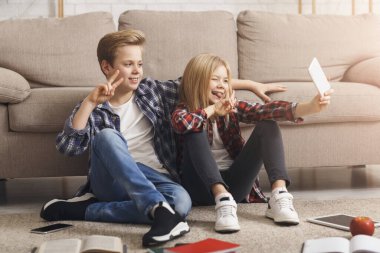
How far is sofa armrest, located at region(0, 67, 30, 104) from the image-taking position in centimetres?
257

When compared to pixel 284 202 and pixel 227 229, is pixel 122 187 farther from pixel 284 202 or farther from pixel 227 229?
pixel 284 202

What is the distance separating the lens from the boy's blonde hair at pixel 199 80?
7.68 ft

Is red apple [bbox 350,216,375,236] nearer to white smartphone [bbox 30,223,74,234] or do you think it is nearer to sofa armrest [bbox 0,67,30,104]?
white smartphone [bbox 30,223,74,234]

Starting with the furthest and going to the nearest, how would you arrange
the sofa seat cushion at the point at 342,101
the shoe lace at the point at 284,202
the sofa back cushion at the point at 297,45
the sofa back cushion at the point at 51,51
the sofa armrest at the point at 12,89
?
the sofa back cushion at the point at 297,45 < the sofa back cushion at the point at 51,51 < the sofa seat cushion at the point at 342,101 < the sofa armrest at the point at 12,89 < the shoe lace at the point at 284,202

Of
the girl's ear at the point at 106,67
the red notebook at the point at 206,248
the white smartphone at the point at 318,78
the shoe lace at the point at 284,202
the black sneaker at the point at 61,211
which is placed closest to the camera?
the red notebook at the point at 206,248

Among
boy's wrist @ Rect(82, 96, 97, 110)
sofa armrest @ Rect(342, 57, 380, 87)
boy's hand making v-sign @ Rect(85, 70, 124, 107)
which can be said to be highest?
boy's hand making v-sign @ Rect(85, 70, 124, 107)

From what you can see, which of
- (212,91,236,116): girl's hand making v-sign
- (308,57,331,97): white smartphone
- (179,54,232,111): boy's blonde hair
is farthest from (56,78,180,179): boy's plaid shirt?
(308,57,331,97): white smartphone

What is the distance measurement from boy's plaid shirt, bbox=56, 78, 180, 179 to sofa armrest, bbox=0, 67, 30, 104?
0.36 meters

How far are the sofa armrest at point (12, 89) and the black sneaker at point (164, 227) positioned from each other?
0.91m

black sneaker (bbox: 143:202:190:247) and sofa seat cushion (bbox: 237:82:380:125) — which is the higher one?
sofa seat cushion (bbox: 237:82:380:125)

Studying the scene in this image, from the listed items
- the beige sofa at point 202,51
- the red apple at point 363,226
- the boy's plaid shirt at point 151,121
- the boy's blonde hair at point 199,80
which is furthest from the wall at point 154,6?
the red apple at point 363,226

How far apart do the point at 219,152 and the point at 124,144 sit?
0.44m

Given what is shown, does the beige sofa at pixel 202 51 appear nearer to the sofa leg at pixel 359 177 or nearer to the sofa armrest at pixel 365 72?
the sofa armrest at pixel 365 72

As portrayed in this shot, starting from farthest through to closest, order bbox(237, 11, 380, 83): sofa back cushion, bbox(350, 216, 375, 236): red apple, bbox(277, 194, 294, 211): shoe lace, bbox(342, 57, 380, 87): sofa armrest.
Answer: bbox(237, 11, 380, 83): sofa back cushion
bbox(342, 57, 380, 87): sofa armrest
bbox(277, 194, 294, 211): shoe lace
bbox(350, 216, 375, 236): red apple
